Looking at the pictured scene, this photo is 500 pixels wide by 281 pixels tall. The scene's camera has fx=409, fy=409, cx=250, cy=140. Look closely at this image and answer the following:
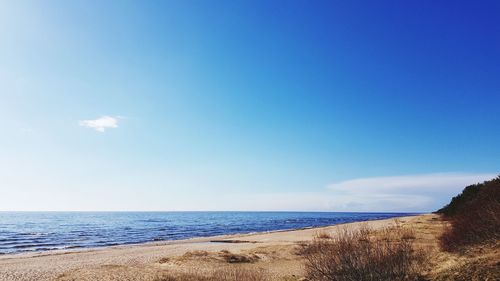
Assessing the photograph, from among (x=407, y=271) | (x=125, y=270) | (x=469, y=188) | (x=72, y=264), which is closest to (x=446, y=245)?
(x=407, y=271)

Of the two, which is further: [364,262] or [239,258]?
[239,258]

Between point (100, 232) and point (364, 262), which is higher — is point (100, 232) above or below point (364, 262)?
above

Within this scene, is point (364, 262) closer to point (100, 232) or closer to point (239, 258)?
point (239, 258)

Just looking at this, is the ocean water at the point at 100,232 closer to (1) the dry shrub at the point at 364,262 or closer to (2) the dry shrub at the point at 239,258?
(2) the dry shrub at the point at 239,258

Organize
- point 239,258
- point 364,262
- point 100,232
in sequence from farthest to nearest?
point 100,232 → point 239,258 → point 364,262

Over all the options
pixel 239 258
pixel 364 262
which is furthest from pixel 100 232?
pixel 364 262

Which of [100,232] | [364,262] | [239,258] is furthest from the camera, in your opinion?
[100,232]

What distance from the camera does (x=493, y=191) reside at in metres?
18.4

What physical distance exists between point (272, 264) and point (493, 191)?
1089 cm

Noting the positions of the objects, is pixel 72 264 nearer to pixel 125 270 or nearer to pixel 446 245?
pixel 125 270

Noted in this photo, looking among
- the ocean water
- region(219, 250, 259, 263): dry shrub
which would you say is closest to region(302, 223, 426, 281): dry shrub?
region(219, 250, 259, 263): dry shrub

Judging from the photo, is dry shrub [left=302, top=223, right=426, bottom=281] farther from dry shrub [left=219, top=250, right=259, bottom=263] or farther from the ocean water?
the ocean water

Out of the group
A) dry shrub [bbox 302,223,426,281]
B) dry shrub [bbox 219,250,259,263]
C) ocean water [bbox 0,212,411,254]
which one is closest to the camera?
dry shrub [bbox 302,223,426,281]

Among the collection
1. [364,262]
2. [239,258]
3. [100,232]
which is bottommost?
[239,258]
